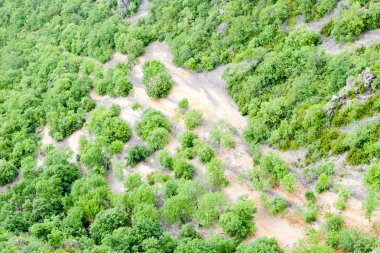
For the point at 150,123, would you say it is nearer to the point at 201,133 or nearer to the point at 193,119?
the point at 193,119

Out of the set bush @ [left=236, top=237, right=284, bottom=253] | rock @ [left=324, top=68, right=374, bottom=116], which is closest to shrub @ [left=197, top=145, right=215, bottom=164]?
bush @ [left=236, top=237, right=284, bottom=253]

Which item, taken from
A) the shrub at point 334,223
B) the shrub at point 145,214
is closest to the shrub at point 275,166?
the shrub at point 334,223

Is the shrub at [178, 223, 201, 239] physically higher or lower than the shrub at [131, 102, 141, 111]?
lower

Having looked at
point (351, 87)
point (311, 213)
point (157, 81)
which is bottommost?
point (311, 213)

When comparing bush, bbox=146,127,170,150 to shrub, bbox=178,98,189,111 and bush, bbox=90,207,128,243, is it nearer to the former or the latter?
shrub, bbox=178,98,189,111

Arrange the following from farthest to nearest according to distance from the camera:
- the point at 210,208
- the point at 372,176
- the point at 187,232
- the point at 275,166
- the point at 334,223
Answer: the point at 275,166
the point at 210,208
the point at 187,232
the point at 372,176
the point at 334,223

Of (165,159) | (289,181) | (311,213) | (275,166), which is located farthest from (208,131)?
(311,213)
